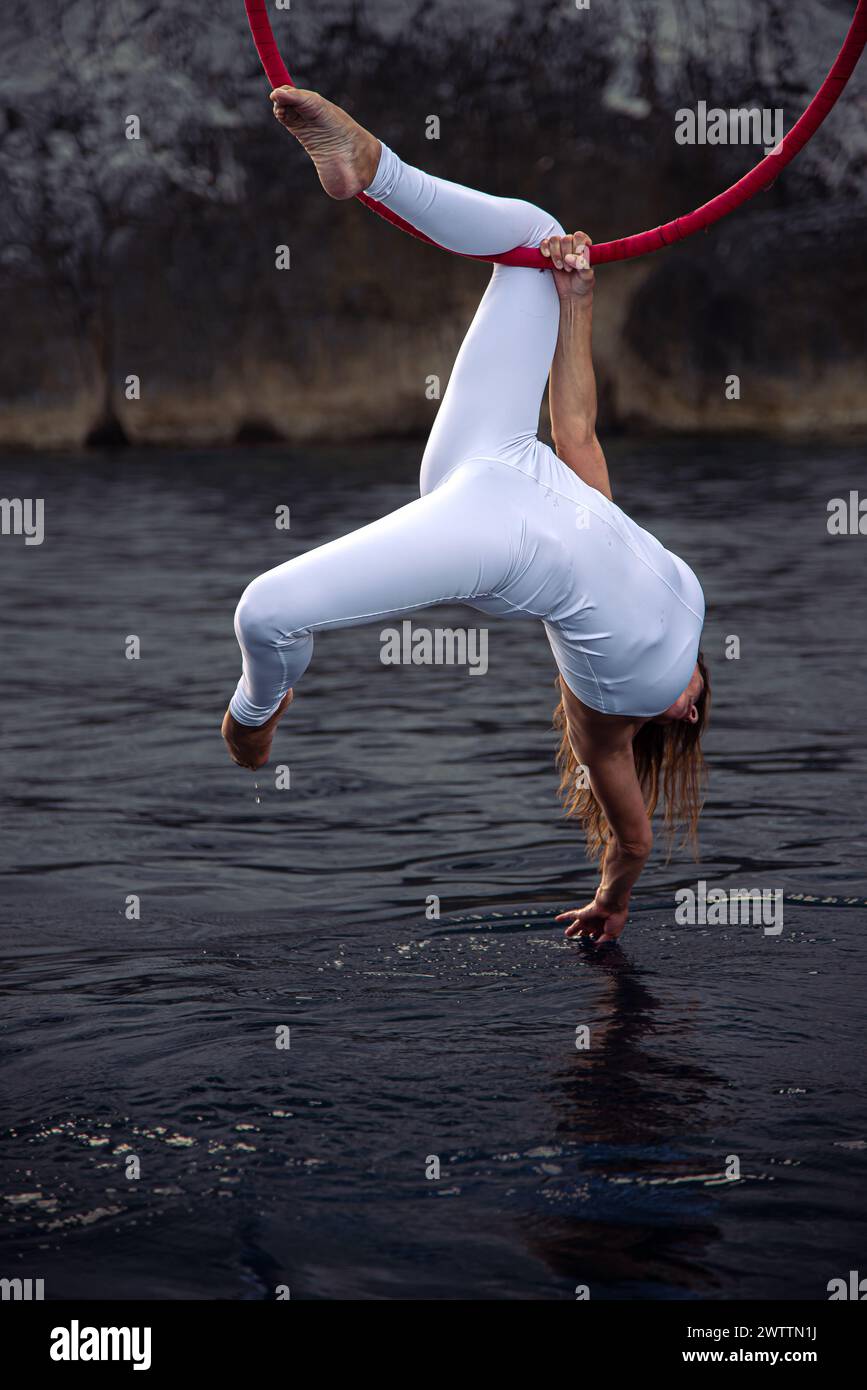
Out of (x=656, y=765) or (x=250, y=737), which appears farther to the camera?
(x=656, y=765)

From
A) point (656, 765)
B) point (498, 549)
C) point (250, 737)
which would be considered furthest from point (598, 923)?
point (498, 549)

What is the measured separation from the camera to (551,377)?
445 centimetres

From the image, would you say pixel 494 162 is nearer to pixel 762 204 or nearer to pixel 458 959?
pixel 762 204

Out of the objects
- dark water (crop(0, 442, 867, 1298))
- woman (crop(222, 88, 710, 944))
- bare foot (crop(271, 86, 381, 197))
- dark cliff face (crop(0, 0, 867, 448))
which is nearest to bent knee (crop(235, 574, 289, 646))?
woman (crop(222, 88, 710, 944))

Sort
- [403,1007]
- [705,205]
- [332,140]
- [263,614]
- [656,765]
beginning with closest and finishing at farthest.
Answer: [332,140] < [263,614] < [705,205] < [403,1007] < [656,765]

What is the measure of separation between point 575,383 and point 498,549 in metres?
0.60

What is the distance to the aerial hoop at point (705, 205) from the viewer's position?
413 cm

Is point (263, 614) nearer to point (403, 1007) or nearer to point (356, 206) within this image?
point (403, 1007)

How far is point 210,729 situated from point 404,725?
0.95m

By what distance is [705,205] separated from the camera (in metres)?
4.26

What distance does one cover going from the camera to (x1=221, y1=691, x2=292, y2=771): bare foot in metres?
4.26

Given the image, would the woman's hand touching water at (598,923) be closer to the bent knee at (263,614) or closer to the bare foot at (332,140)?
the bent knee at (263,614)

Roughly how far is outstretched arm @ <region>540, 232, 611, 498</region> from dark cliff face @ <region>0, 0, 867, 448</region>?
18.4 metres

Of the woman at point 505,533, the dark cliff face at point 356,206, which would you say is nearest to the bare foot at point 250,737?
the woman at point 505,533
